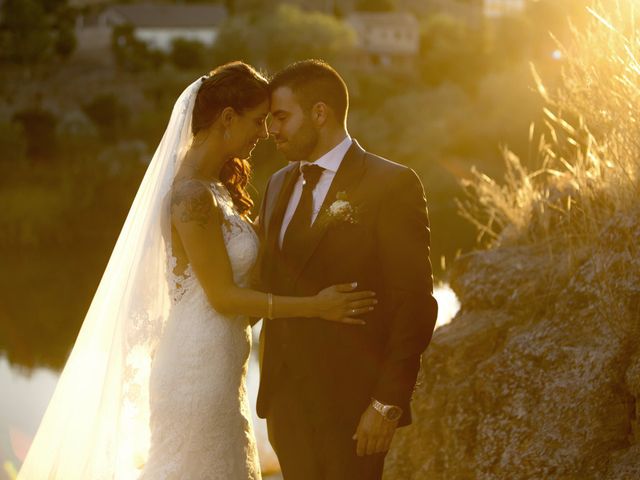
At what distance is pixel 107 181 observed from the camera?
1210 inches

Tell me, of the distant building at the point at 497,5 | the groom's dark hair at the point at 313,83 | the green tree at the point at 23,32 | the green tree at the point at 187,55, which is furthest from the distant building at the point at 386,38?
the groom's dark hair at the point at 313,83

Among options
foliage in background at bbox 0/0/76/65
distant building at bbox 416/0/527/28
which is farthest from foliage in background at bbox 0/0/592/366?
distant building at bbox 416/0/527/28

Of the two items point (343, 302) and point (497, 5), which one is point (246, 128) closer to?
point (343, 302)

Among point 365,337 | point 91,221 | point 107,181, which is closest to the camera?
point 365,337

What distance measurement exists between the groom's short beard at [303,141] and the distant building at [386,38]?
5527 centimetres

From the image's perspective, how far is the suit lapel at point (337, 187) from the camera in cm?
336

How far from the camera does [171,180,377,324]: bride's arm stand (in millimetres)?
3297

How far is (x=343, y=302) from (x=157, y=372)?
87 cm

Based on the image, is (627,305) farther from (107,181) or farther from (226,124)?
(107,181)

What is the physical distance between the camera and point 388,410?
3248 millimetres

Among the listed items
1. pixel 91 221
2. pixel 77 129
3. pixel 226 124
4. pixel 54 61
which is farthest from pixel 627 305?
pixel 54 61

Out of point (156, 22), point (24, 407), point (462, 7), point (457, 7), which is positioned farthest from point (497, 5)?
point (24, 407)

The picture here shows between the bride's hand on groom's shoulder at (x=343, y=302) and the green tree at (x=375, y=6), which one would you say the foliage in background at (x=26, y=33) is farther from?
the bride's hand on groom's shoulder at (x=343, y=302)

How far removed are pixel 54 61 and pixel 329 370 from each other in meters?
54.3
